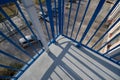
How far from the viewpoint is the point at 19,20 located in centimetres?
1005

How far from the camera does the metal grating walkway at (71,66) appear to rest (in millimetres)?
2379

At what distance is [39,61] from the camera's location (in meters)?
2.58

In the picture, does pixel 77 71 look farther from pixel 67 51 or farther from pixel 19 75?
pixel 19 75

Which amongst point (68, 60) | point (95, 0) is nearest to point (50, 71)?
point (68, 60)

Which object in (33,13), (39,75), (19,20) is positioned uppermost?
(33,13)

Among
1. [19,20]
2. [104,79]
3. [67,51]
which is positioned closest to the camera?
[104,79]

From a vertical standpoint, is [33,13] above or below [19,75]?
above

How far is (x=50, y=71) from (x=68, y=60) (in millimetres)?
396

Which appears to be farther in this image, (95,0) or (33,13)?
(95,0)

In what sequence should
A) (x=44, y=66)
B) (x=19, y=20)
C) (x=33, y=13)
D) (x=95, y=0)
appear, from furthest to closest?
(x=95, y=0) → (x=19, y=20) → (x=44, y=66) → (x=33, y=13)

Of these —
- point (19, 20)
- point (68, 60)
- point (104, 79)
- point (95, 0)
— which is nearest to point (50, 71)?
point (68, 60)

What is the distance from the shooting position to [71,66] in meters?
2.51

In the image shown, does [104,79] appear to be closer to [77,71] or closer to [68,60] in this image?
[77,71]

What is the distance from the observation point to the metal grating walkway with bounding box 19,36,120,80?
7.80ft
